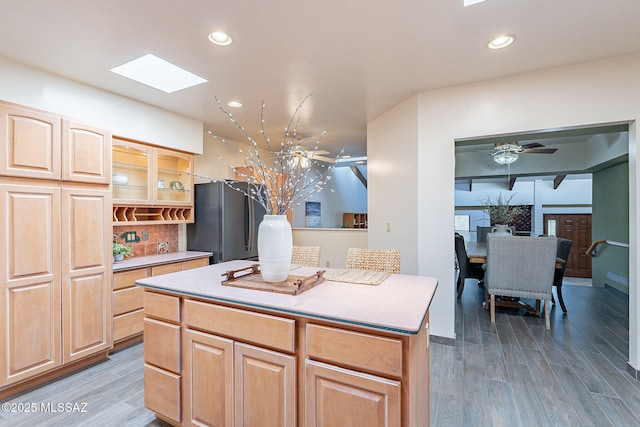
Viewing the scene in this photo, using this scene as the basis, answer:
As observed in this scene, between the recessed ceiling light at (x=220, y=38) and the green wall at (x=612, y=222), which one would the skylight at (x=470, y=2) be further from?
the green wall at (x=612, y=222)

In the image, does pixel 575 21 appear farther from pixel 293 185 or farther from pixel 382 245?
pixel 382 245

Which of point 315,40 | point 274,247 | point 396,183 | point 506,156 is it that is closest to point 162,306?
point 274,247

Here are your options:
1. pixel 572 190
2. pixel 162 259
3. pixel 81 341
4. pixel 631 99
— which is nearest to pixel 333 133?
pixel 162 259

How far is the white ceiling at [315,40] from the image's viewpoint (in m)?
1.80

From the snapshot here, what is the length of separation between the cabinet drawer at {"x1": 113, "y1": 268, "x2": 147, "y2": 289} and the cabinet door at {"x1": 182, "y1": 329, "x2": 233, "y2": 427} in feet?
5.34

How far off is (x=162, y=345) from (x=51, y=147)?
1.85m

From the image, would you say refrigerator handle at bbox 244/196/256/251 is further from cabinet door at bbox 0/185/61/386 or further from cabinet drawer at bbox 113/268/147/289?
cabinet door at bbox 0/185/61/386

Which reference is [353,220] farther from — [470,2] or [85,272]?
[470,2]

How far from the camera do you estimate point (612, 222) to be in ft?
16.6

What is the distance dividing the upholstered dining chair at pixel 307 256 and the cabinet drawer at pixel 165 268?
4.80 feet

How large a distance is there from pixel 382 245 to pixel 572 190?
7.31 metres

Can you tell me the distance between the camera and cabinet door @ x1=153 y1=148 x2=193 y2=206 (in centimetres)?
356

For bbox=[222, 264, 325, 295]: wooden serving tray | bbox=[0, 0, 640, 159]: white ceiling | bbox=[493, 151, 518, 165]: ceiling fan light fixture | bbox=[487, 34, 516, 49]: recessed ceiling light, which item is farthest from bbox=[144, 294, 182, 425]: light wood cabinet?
bbox=[493, 151, 518, 165]: ceiling fan light fixture

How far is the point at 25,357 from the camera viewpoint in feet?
7.30
